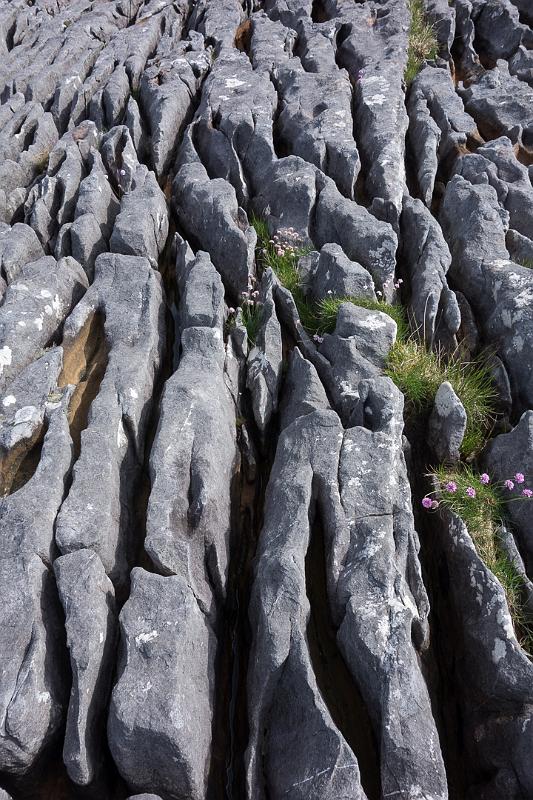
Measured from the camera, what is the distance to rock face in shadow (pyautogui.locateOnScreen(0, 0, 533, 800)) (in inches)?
216

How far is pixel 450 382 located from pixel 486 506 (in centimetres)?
207

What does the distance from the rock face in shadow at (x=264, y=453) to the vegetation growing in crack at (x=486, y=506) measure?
0.15ft

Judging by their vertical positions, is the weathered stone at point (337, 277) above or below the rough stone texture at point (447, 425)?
above

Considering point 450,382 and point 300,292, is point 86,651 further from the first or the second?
point 300,292

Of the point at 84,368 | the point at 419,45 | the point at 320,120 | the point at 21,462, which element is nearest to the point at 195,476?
the point at 21,462

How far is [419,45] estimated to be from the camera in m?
18.3

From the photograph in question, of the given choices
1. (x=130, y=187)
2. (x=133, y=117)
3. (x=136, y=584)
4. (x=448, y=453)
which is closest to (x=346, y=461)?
(x=448, y=453)

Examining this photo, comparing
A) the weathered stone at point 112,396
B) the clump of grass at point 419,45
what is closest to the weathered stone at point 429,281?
the weathered stone at point 112,396

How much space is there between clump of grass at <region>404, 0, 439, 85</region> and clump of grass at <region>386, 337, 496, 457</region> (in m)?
12.5

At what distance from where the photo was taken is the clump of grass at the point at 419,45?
56.3ft

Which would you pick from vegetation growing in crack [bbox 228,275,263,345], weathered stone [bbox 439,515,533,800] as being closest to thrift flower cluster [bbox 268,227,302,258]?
vegetation growing in crack [bbox 228,275,263,345]

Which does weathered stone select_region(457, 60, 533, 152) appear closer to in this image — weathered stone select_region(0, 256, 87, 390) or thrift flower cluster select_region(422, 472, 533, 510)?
thrift flower cluster select_region(422, 472, 533, 510)

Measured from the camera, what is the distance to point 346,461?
7047 mm

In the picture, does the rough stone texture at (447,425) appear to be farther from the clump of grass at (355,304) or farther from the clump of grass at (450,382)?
the clump of grass at (355,304)
